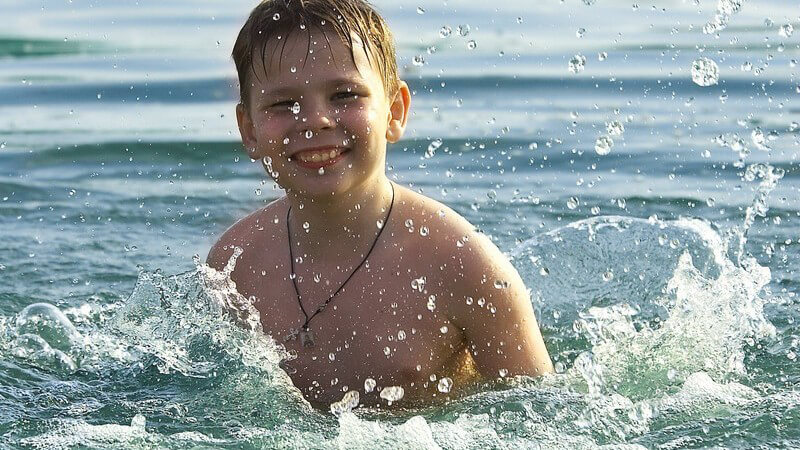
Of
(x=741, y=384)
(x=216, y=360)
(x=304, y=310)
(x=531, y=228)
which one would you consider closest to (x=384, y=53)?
(x=304, y=310)

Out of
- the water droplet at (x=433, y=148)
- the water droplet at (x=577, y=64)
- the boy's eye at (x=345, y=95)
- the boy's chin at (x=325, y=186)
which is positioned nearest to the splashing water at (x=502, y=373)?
the boy's chin at (x=325, y=186)

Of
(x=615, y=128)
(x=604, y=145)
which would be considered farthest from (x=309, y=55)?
(x=615, y=128)

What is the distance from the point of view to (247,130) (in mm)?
4324

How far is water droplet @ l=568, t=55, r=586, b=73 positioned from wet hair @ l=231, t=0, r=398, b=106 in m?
4.64

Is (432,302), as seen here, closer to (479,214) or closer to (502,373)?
(502,373)

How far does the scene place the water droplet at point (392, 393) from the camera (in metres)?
4.12

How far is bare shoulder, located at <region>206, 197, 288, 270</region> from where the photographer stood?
4.53 metres

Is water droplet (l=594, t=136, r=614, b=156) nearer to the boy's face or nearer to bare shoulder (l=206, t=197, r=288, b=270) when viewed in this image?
bare shoulder (l=206, t=197, r=288, b=270)

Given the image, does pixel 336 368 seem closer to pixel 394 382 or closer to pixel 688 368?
pixel 394 382

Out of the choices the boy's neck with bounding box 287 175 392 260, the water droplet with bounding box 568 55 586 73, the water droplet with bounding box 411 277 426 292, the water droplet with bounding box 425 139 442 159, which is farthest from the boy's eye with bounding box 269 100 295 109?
the water droplet with bounding box 568 55 586 73

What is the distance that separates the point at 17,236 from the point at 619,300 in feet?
8.47

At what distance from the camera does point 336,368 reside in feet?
13.7

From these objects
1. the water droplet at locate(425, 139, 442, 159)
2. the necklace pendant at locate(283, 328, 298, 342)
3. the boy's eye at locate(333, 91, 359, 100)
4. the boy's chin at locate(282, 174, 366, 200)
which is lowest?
the necklace pendant at locate(283, 328, 298, 342)

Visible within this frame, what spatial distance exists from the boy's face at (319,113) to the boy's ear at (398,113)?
13 centimetres
